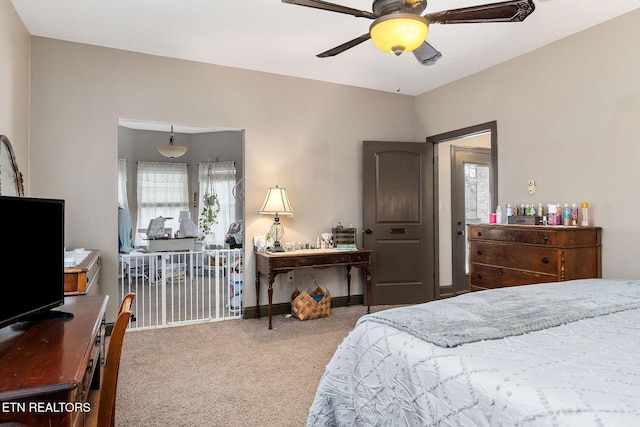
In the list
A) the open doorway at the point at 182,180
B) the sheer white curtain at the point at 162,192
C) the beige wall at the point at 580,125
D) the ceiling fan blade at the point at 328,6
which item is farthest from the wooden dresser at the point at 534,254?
the sheer white curtain at the point at 162,192

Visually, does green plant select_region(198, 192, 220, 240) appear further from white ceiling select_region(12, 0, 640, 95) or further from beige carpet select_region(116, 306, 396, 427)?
white ceiling select_region(12, 0, 640, 95)

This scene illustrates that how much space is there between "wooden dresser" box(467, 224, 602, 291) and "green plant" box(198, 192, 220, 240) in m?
5.69

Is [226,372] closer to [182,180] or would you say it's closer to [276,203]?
[276,203]

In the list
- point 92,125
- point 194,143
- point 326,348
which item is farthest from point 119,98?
point 194,143

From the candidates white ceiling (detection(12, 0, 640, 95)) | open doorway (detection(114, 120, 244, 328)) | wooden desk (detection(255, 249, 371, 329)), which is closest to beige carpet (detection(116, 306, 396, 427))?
wooden desk (detection(255, 249, 371, 329))

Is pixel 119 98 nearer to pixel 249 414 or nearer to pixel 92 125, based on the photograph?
pixel 92 125

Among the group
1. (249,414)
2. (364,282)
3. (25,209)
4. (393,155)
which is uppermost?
(393,155)

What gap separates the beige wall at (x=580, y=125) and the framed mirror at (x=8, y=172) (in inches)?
168

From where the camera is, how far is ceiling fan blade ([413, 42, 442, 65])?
8.30 ft

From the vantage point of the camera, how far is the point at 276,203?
162 inches

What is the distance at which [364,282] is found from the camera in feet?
15.9

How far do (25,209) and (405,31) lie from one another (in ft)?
6.50

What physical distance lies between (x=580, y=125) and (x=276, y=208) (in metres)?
2.87

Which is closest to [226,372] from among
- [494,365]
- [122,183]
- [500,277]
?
[494,365]
